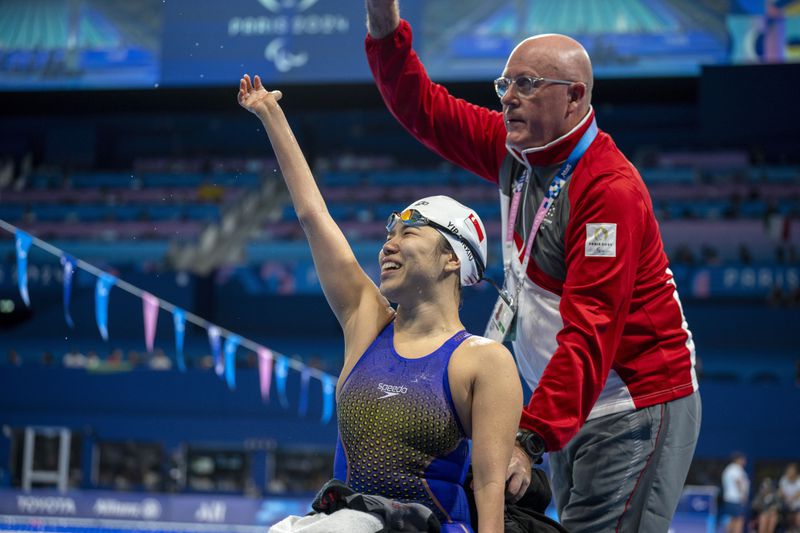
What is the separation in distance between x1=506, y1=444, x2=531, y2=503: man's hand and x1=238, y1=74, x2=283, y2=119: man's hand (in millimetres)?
1120

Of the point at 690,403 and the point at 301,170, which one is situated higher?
the point at 301,170

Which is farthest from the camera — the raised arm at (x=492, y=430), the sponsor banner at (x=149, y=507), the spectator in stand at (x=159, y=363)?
the spectator in stand at (x=159, y=363)

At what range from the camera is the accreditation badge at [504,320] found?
260 centimetres

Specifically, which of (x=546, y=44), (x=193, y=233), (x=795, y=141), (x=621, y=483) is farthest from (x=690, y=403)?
(x=795, y=141)

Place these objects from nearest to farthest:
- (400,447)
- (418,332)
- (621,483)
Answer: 1. (400,447)
2. (418,332)
3. (621,483)

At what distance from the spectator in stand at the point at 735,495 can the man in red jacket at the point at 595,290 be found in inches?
369

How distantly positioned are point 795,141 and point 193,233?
1237 cm

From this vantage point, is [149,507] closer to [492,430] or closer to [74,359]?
[74,359]

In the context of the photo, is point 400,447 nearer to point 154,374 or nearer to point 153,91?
point 154,374

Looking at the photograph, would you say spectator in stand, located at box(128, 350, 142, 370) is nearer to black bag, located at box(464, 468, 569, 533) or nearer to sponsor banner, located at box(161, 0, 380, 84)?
sponsor banner, located at box(161, 0, 380, 84)

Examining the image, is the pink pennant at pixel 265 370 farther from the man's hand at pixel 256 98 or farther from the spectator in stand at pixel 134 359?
the man's hand at pixel 256 98

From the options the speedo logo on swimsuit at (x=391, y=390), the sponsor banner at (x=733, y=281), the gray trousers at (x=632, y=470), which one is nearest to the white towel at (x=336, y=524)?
the speedo logo on swimsuit at (x=391, y=390)

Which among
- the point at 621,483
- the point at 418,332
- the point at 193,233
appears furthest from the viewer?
the point at 193,233

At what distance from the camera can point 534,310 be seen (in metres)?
2.59
